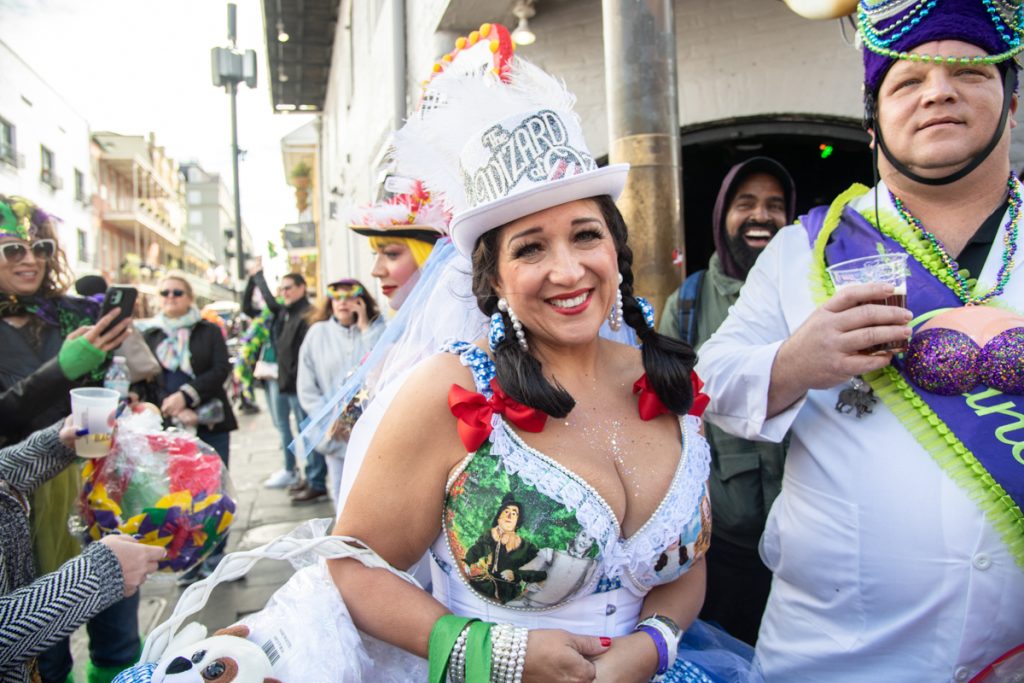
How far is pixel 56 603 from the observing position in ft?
5.18

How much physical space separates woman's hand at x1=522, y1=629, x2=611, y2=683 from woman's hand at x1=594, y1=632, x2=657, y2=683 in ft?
0.13

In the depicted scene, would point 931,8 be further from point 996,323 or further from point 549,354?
point 549,354

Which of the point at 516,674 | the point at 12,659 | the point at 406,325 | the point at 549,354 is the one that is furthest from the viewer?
the point at 406,325

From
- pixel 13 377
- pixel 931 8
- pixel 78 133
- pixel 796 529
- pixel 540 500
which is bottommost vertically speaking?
pixel 796 529

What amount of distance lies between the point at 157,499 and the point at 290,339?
442 centimetres

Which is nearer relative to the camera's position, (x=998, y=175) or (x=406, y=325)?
(x=998, y=175)

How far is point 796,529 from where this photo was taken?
5.49 feet

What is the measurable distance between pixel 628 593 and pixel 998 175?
4.57 ft

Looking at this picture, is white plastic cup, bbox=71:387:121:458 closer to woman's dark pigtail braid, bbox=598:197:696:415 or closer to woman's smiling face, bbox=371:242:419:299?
woman's smiling face, bbox=371:242:419:299

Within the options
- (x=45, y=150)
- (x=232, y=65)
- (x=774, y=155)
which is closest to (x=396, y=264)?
(x=774, y=155)

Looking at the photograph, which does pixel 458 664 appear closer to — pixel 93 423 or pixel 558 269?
pixel 558 269

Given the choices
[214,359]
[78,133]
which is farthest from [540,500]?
[78,133]

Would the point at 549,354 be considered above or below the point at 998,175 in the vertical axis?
below

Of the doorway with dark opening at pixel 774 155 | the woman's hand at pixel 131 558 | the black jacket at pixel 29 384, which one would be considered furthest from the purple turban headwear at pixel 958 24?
the doorway with dark opening at pixel 774 155
